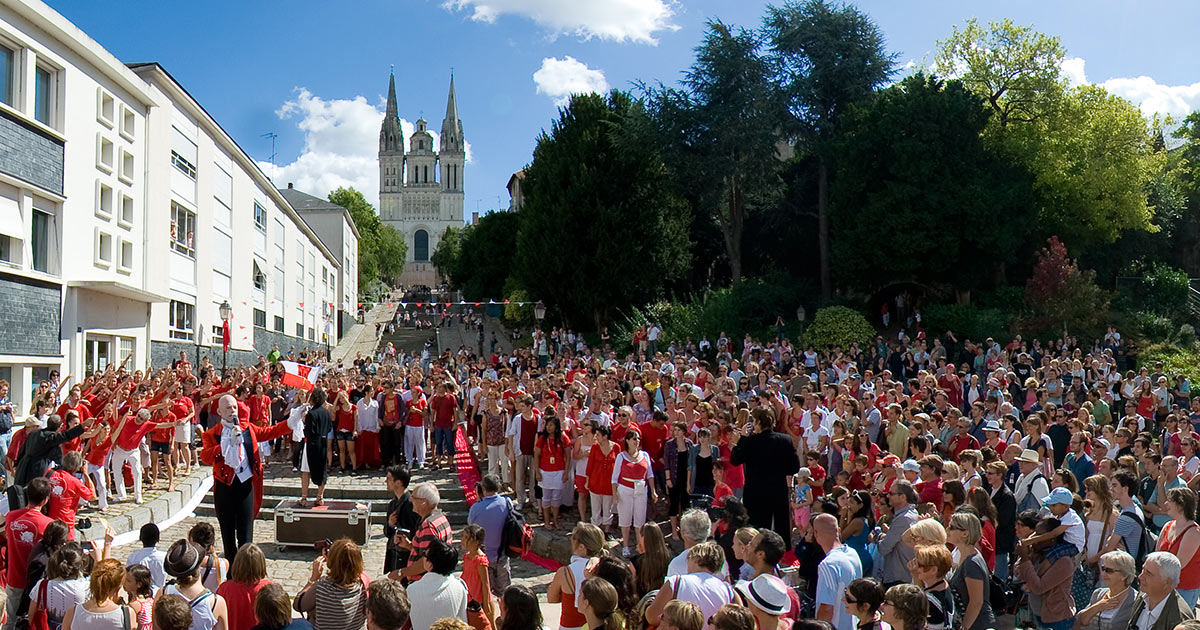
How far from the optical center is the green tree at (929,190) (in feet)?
103

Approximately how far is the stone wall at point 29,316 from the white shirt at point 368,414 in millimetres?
7904

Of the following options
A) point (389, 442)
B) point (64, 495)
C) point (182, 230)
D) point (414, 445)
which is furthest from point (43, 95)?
point (64, 495)

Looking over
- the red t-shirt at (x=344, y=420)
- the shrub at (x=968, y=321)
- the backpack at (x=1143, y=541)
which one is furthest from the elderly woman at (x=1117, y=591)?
the shrub at (x=968, y=321)

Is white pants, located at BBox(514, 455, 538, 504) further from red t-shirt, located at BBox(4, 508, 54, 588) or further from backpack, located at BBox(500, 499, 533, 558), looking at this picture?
red t-shirt, located at BBox(4, 508, 54, 588)

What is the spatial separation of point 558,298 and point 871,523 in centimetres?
3201

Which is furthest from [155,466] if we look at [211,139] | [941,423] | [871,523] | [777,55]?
[777,55]

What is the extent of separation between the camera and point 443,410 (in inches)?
622

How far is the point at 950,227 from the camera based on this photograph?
104ft

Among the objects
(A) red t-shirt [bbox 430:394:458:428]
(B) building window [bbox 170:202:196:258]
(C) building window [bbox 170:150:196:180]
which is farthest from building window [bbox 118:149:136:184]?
(A) red t-shirt [bbox 430:394:458:428]

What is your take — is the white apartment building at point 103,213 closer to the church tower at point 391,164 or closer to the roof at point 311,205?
the roof at point 311,205

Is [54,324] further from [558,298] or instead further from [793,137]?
[793,137]

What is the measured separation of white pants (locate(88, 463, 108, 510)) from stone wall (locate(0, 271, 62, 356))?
778 centimetres

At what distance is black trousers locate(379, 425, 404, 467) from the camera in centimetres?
1634

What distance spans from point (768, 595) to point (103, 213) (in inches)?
847
